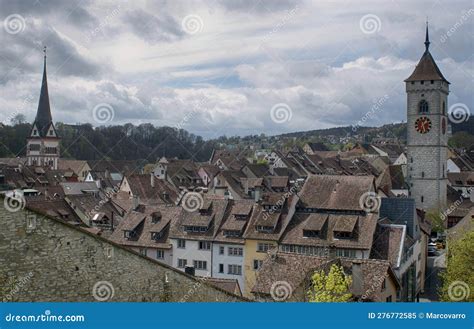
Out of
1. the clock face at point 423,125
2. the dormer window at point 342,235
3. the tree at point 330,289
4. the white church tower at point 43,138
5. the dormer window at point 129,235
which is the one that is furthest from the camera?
the clock face at point 423,125

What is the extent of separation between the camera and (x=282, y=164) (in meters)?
71.5

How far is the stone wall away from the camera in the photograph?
28.2 ft

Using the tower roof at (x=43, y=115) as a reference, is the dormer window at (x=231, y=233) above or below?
below

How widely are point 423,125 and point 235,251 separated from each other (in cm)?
2838

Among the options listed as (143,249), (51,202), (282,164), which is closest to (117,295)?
(143,249)

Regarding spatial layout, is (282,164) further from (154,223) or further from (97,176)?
(154,223)

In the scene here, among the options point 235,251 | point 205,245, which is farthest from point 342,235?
point 205,245

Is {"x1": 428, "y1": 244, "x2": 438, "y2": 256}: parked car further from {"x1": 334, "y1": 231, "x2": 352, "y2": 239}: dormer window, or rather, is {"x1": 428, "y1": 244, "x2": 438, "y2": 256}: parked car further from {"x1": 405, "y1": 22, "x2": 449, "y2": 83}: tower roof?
{"x1": 405, "y1": 22, "x2": 449, "y2": 83}: tower roof

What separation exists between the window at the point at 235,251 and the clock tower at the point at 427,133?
88.1ft

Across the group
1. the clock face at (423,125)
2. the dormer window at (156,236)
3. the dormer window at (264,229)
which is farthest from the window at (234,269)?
the clock face at (423,125)

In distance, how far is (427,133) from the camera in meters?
48.8

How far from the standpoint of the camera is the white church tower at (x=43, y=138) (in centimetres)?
3772

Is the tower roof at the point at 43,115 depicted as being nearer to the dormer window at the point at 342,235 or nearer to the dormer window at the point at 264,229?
the dormer window at the point at 264,229

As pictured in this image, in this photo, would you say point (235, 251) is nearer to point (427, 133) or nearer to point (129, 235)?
point (129, 235)
